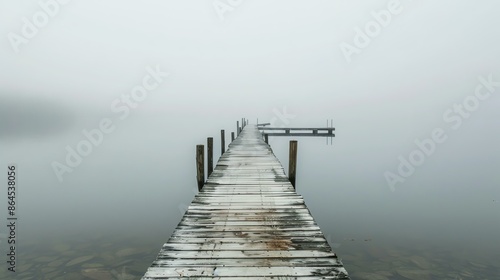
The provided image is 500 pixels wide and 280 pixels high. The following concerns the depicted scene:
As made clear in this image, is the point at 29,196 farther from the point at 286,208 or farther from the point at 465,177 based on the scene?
the point at 465,177

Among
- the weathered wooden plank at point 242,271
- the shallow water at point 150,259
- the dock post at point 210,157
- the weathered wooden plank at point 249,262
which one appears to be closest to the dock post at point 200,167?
the dock post at point 210,157

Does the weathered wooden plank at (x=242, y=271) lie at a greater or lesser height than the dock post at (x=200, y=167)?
lesser

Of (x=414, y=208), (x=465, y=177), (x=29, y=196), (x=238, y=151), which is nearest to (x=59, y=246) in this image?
(x=238, y=151)

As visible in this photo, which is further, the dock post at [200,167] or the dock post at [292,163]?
the dock post at [200,167]

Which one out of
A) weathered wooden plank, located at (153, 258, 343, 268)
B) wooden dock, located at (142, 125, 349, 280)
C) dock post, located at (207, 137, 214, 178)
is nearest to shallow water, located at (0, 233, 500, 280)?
dock post, located at (207, 137, 214, 178)

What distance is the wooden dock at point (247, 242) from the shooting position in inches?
123

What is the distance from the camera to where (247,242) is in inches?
152

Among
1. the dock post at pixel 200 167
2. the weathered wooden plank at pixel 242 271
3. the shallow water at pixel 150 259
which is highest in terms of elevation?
the dock post at pixel 200 167

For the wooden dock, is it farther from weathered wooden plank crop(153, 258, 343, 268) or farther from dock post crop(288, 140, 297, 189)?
dock post crop(288, 140, 297, 189)

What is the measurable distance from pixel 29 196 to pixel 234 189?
694 inches

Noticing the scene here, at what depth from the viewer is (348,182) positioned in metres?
22.4

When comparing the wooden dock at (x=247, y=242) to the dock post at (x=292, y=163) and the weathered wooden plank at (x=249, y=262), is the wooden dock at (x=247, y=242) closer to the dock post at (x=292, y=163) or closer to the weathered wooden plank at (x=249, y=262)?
the weathered wooden plank at (x=249, y=262)

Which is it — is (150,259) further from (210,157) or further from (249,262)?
(249,262)

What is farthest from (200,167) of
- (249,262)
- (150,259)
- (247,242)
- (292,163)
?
(249,262)
